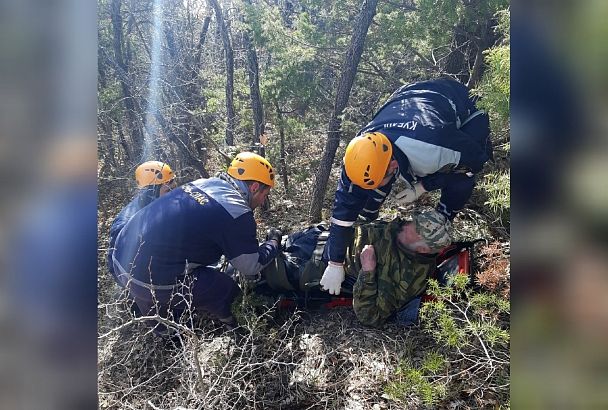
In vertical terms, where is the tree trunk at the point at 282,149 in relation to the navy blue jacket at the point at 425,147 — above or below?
below

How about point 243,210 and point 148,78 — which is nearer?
point 243,210

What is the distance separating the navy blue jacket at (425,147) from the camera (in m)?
3.85

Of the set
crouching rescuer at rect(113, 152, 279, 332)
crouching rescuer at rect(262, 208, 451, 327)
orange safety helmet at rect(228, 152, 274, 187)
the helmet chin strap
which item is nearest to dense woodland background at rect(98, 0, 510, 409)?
→ crouching rescuer at rect(262, 208, 451, 327)

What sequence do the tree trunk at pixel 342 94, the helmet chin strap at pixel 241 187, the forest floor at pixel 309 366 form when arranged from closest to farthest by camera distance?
the forest floor at pixel 309 366 < the helmet chin strap at pixel 241 187 < the tree trunk at pixel 342 94

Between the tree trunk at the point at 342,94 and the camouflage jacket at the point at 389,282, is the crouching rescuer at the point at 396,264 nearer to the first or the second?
the camouflage jacket at the point at 389,282

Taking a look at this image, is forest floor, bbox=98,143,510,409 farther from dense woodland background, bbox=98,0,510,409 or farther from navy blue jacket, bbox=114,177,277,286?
navy blue jacket, bbox=114,177,277,286

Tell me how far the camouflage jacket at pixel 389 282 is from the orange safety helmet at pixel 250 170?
1169 mm

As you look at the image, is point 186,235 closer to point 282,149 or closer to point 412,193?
point 412,193

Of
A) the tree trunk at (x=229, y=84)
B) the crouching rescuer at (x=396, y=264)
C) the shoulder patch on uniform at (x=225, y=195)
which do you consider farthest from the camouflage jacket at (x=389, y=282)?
the tree trunk at (x=229, y=84)

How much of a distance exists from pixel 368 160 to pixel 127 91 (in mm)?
5150

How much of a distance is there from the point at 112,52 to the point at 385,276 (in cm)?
636

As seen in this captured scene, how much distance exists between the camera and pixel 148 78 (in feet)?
24.6
